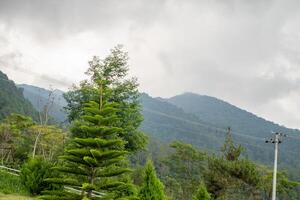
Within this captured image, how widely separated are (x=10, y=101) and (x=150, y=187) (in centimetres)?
12308

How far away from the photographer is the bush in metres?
22.2

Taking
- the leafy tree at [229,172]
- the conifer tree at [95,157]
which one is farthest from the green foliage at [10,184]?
the leafy tree at [229,172]

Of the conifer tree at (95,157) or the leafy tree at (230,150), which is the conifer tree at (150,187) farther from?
the leafy tree at (230,150)

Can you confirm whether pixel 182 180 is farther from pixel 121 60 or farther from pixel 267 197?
pixel 121 60

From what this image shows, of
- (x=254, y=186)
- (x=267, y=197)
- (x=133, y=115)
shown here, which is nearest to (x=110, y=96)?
(x=133, y=115)

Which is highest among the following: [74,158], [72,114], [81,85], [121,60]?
[121,60]

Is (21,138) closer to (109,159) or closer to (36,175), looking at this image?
(36,175)

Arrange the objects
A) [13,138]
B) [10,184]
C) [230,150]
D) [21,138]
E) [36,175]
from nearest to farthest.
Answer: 1. [36,175]
2. [10,184]
3. [230,150]
4. [13,138]
5. [21,138]

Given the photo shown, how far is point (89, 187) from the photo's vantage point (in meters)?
18.3

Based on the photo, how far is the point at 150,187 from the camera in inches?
728

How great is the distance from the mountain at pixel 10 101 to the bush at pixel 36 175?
9686cm

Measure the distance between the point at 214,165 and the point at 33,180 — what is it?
15788mm

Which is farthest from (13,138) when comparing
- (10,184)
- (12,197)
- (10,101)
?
(10,101)

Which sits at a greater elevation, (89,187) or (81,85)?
(81,85)
